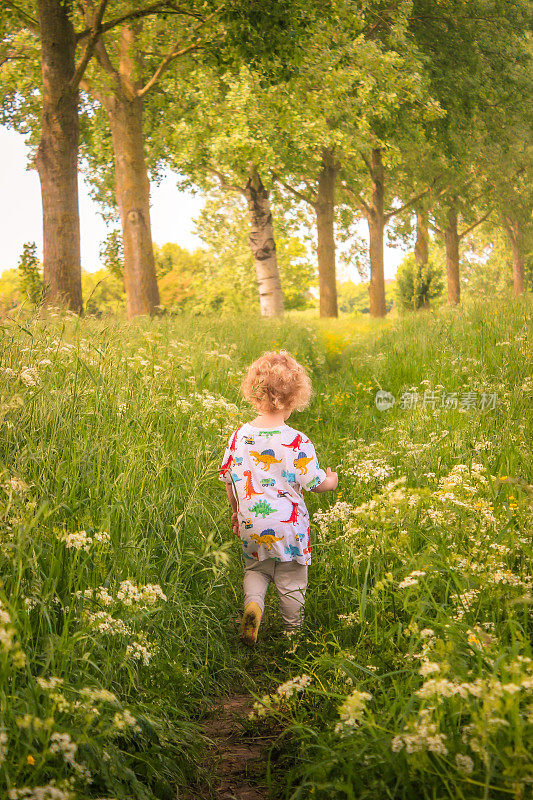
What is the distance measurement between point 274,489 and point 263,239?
1659 cm

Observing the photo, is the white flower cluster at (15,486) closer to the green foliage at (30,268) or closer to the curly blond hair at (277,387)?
the curly blond hair at (277,387)

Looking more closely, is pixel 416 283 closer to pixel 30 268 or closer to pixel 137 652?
pixel 30 268

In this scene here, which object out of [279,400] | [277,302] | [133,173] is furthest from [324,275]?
[279,400]

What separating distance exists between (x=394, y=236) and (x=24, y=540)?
31.9 m

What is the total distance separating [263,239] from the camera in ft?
63.5

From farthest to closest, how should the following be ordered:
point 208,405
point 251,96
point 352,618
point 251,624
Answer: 1. point 251,96
2. point 208,405
3. point 251,624
4. point 352,618

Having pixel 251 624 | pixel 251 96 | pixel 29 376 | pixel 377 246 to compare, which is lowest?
pixel 251 624

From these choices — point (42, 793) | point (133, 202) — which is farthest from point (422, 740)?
point (133, 202)

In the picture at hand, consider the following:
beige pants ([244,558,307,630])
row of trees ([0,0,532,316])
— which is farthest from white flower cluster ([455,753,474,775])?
row of trees ([0,0,532,316])

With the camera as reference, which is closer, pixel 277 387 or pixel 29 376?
pixel 29 376

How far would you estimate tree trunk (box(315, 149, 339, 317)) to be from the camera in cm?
2028

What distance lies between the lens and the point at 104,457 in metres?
3.49

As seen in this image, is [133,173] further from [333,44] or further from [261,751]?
[261,751]

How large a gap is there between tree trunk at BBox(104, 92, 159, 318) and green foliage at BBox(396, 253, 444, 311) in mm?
9012
